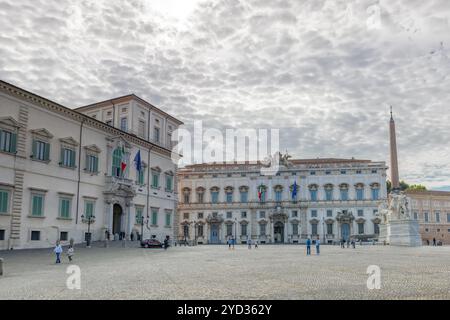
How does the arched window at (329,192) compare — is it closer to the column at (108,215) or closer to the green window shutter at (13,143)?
the column at (108,215)

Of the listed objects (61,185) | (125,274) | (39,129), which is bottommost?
(125,274)

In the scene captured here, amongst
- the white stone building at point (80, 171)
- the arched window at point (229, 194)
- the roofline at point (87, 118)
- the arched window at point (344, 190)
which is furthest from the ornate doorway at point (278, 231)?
the roofline at point (87, 118)

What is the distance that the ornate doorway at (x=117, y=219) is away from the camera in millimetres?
39078

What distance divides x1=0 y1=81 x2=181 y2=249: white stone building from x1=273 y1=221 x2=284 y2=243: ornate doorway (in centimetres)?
2775

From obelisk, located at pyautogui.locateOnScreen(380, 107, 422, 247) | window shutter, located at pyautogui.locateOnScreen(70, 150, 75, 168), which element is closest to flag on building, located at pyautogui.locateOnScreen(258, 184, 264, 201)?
obelisk, located at pyautogui.locateOnScreen(380, 107, 422, 247)

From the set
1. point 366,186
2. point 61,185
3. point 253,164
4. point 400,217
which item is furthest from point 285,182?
point 61,185

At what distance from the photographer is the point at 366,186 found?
7094 cm

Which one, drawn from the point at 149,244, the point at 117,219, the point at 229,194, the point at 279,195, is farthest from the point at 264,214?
the point at 149,244

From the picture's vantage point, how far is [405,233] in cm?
4362

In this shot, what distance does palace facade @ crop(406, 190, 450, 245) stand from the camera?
255ft

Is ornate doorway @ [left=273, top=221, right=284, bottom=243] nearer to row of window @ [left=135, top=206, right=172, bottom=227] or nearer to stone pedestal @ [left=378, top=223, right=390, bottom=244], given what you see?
stone pedestal @ [left=378, top=223, right=390, bottom=244]
